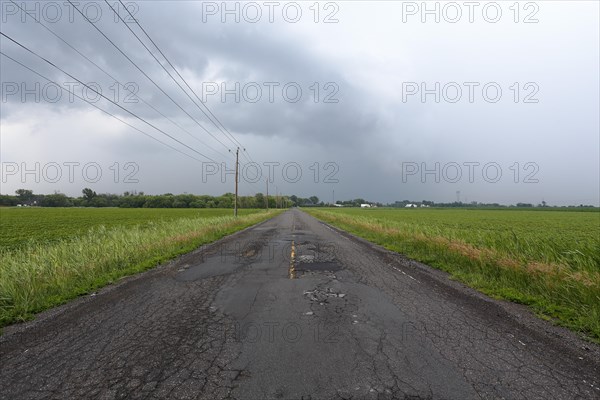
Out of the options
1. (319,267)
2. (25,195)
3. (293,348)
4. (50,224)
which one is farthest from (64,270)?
(25,195)

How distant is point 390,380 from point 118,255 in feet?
30.7

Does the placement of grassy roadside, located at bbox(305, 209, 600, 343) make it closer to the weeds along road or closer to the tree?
the weeds along road

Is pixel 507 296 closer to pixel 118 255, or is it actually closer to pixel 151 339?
pixel 151 339

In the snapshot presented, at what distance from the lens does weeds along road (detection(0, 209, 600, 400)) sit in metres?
2.93

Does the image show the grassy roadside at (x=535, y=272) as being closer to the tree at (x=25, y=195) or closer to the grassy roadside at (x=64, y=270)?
the grassy roadside at (x=64, y=270)

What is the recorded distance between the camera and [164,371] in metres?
3.20

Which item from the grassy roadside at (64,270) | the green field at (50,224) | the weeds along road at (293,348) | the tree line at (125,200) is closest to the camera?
the weeds along road at (293,348)

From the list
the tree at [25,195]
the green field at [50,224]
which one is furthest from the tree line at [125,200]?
the green field at [50,224]

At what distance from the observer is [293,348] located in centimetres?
372

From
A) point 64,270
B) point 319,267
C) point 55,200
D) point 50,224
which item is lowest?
point 50,224

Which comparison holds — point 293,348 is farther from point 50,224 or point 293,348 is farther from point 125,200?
point 125,200

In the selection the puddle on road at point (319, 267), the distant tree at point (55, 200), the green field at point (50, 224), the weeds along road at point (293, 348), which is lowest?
the green field at point (50, 224)

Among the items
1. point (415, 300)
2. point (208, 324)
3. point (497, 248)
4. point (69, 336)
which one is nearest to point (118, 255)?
point (69, 336)

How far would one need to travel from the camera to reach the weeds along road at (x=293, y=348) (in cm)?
293
